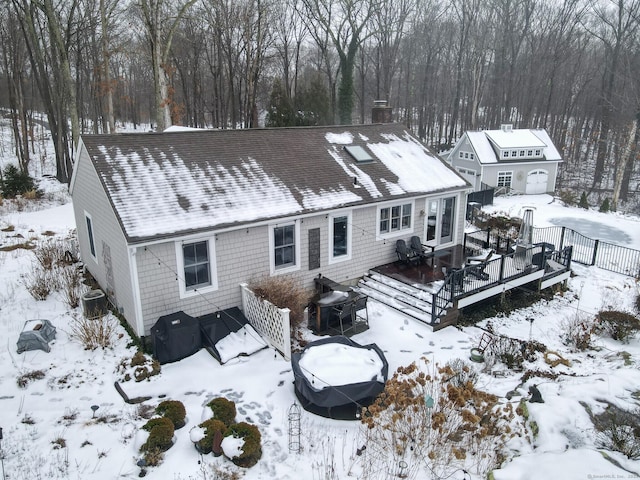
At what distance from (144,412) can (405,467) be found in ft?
15.2

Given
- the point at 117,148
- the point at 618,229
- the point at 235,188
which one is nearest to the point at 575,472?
the point at 235,188

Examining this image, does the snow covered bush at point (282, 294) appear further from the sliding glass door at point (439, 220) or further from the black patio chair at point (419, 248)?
the sliding glass door at point (439, 220)

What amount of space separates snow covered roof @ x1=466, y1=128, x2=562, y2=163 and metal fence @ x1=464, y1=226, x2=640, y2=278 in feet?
40.8

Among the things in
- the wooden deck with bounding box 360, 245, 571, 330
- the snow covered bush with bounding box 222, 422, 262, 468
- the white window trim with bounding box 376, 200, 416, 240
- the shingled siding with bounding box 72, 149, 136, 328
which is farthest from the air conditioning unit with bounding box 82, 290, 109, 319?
the white window trim with bounding box 376, 200, 416, 240

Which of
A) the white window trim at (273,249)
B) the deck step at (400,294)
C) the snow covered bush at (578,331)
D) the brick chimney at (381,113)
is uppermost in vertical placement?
the brick chimney at (381,113)

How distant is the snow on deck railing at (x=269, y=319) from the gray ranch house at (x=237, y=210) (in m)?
0.45

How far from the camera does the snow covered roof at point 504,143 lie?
3294 centimetres

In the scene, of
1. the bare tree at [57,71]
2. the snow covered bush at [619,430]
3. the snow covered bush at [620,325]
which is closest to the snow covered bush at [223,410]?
the snow covered bush at [619,430]

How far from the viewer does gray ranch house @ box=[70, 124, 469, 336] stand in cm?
1038

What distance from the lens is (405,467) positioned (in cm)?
682

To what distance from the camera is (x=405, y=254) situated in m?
14.2

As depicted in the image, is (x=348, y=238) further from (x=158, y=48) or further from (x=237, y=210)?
(x=158, y=48)

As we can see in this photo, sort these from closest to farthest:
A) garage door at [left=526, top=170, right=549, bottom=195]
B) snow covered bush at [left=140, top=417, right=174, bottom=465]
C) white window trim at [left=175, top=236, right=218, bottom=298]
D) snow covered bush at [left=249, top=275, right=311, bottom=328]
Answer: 1. snow covered bush at [left=140, top=417, right=174, bottom=465]
2. white window trim at [left=175, top=236, right=218, bottom=298]
3. snow covered bush at [left=249, top=275, right=311, bottom=328]
4. garage door at [left=526, top=170, right=549, bottom=195]

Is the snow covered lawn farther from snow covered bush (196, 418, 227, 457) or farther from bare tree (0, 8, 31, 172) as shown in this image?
bare tree (0, 8, 31, 172)
